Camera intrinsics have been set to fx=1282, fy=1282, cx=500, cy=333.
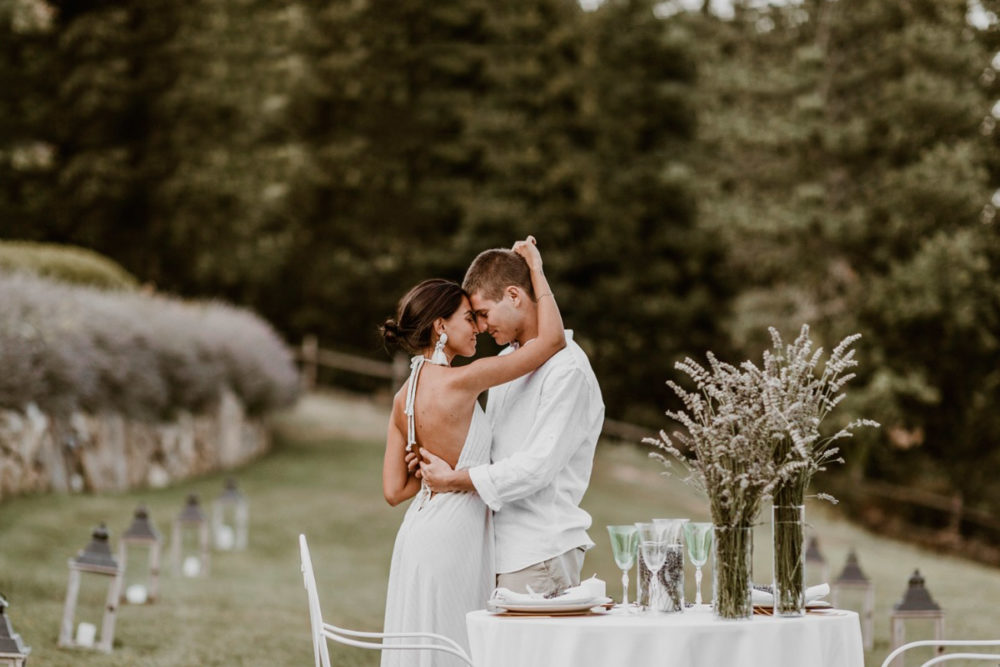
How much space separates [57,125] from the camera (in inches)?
864

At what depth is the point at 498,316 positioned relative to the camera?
4367mm

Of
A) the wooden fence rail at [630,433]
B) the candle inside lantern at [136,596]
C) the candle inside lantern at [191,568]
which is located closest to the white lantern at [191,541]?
the candle inside lantern at [191,568]

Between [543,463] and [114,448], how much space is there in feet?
35.3

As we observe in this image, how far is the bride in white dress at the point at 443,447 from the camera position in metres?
4.14

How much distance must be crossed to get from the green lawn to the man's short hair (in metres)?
4.19

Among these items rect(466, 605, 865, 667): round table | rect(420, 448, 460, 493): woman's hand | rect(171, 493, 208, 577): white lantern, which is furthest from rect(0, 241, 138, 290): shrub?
rect(466, 605, 865, 667): round table

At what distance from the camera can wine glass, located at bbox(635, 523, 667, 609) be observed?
372 centimetres

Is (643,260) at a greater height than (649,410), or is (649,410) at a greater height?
(643,260)

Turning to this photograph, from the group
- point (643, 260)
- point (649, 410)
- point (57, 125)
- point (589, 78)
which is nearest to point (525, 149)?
point (589, 78)

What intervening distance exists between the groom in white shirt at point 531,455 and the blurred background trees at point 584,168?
45.9 ft

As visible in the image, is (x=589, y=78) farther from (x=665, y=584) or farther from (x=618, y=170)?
(x=665, y=584)

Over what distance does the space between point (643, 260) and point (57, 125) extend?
37.9ft

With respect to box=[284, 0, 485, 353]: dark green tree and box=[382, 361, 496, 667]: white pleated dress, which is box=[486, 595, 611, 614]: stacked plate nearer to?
box=[382, 361, 496, 667]: white pleated dress

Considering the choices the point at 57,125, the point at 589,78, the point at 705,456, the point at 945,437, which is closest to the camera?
the point at 705,456
